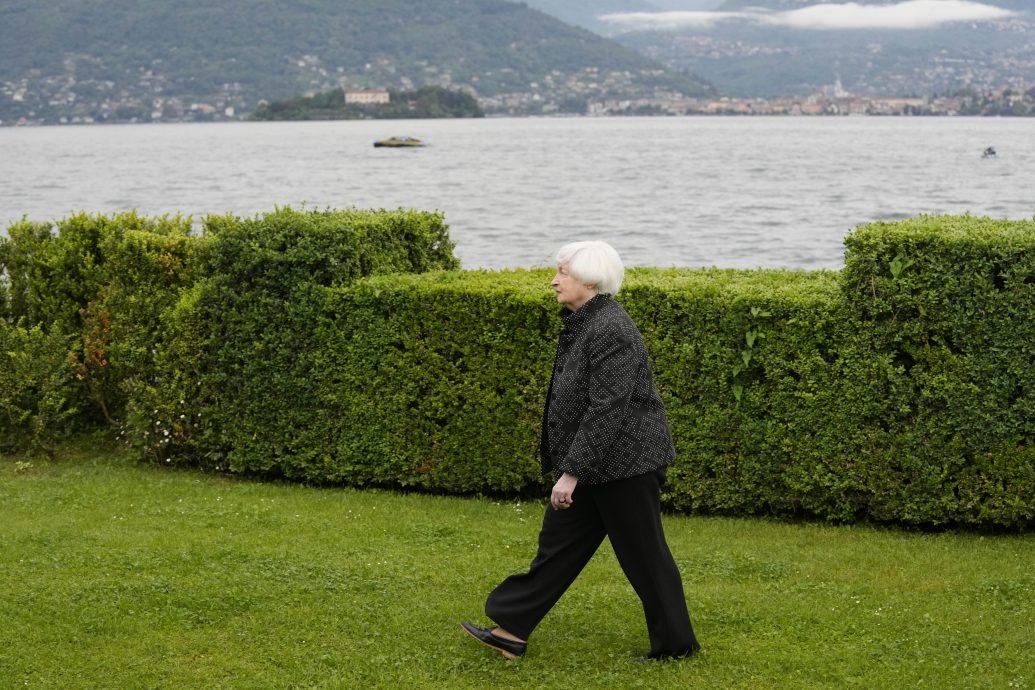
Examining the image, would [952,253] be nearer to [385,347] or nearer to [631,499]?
[631,499]

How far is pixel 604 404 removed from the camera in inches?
235

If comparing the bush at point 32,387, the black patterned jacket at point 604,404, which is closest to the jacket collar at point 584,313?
the black patterned jacket at point 604,404


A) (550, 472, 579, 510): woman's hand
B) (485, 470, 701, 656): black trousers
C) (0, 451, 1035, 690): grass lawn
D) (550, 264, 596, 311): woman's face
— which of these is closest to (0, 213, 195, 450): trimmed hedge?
(0, 451, 1035, 690): grass lawn

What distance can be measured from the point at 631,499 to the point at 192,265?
6836 millimetres

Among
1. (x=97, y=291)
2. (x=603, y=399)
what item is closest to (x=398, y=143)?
(x=97, y=291)

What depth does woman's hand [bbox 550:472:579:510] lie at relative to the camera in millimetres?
5980

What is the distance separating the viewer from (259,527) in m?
9.16

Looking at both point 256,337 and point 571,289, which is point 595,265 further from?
point 256,337

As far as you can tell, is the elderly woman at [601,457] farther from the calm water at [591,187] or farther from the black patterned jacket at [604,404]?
the calm water at [591,187]

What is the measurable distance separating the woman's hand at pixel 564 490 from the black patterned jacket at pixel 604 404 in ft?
0.12

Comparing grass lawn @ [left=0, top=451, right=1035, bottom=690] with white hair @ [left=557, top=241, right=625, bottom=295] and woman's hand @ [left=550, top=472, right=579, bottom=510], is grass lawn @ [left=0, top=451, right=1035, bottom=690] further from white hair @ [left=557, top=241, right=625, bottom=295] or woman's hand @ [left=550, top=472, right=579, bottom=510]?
white hair @ [left=557, top=241, right=625, bottom=295]

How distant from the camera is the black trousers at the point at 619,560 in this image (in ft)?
20.4

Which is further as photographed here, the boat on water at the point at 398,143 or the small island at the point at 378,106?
the small island at the point at 378,106

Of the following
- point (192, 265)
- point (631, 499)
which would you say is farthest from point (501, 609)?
point (192, 265)
